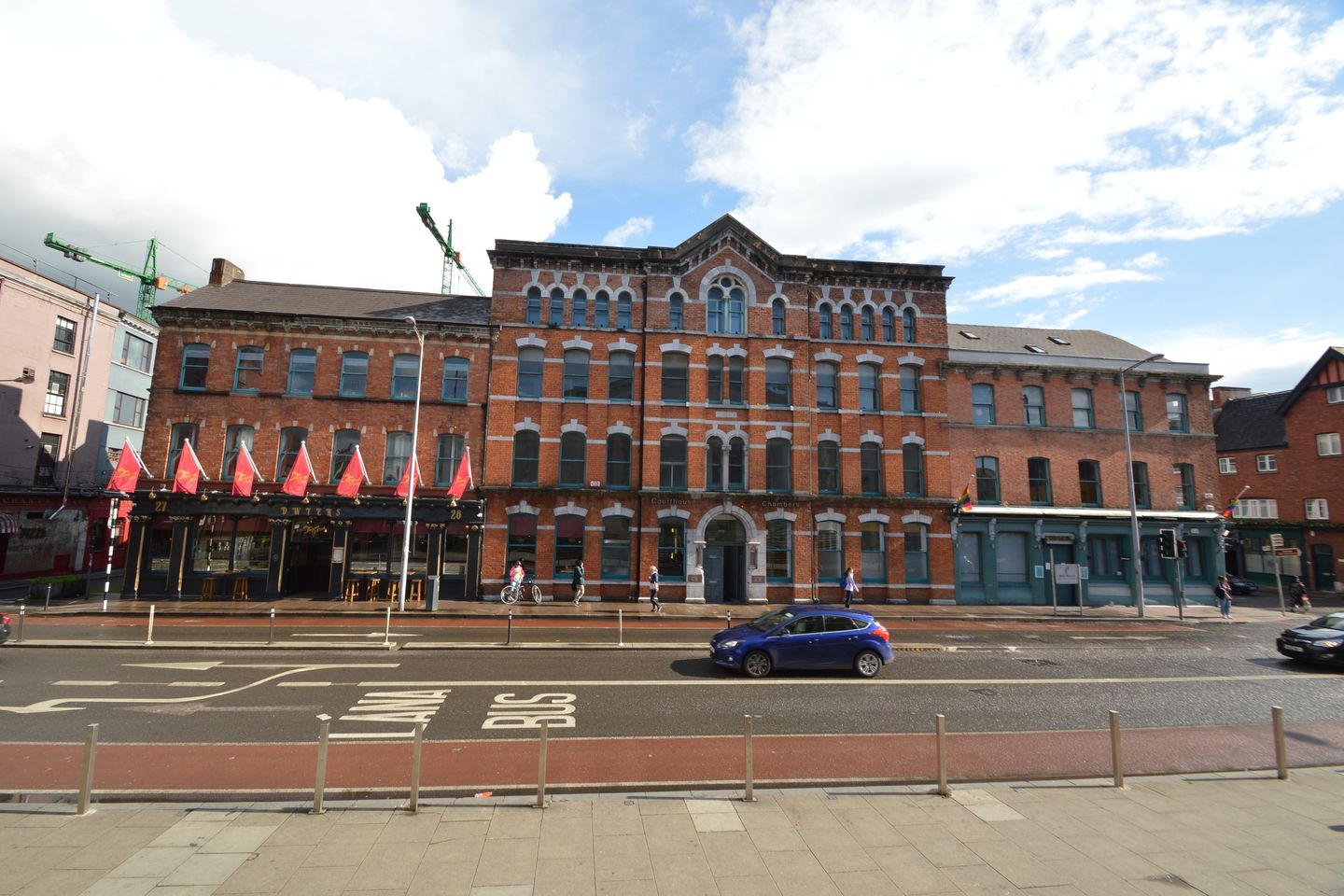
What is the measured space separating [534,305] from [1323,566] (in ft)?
169

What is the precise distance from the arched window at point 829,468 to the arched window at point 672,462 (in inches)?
268

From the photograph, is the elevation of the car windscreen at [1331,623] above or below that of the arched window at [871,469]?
below

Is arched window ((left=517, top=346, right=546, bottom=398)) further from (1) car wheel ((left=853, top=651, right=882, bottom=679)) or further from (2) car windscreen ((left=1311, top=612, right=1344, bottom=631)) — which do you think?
(2) car windscreen ((left=1311, top=612, right=1344, bottom=631))

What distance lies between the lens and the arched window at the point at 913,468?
2916 cm

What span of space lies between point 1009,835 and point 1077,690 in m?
9.15

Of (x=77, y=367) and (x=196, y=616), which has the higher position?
(x=77, y=367)

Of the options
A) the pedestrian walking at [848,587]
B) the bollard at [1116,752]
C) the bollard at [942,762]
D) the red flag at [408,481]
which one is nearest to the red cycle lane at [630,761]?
the bollard at [1116,752]

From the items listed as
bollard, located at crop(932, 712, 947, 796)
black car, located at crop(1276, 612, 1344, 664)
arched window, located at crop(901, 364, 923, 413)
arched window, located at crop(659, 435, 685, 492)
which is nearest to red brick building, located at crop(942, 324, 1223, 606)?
arched window, located at crop(901, 364, 923, 413)

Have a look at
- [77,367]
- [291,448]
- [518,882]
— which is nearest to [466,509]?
[291,448]

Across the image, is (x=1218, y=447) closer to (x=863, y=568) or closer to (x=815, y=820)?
(x=863, y=568)

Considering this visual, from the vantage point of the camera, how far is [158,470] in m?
25.8

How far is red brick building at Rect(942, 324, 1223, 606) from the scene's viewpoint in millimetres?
29234

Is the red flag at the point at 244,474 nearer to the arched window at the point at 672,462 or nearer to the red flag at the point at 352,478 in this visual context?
the red flag at the point at 352,478

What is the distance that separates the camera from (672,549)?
27312mm
